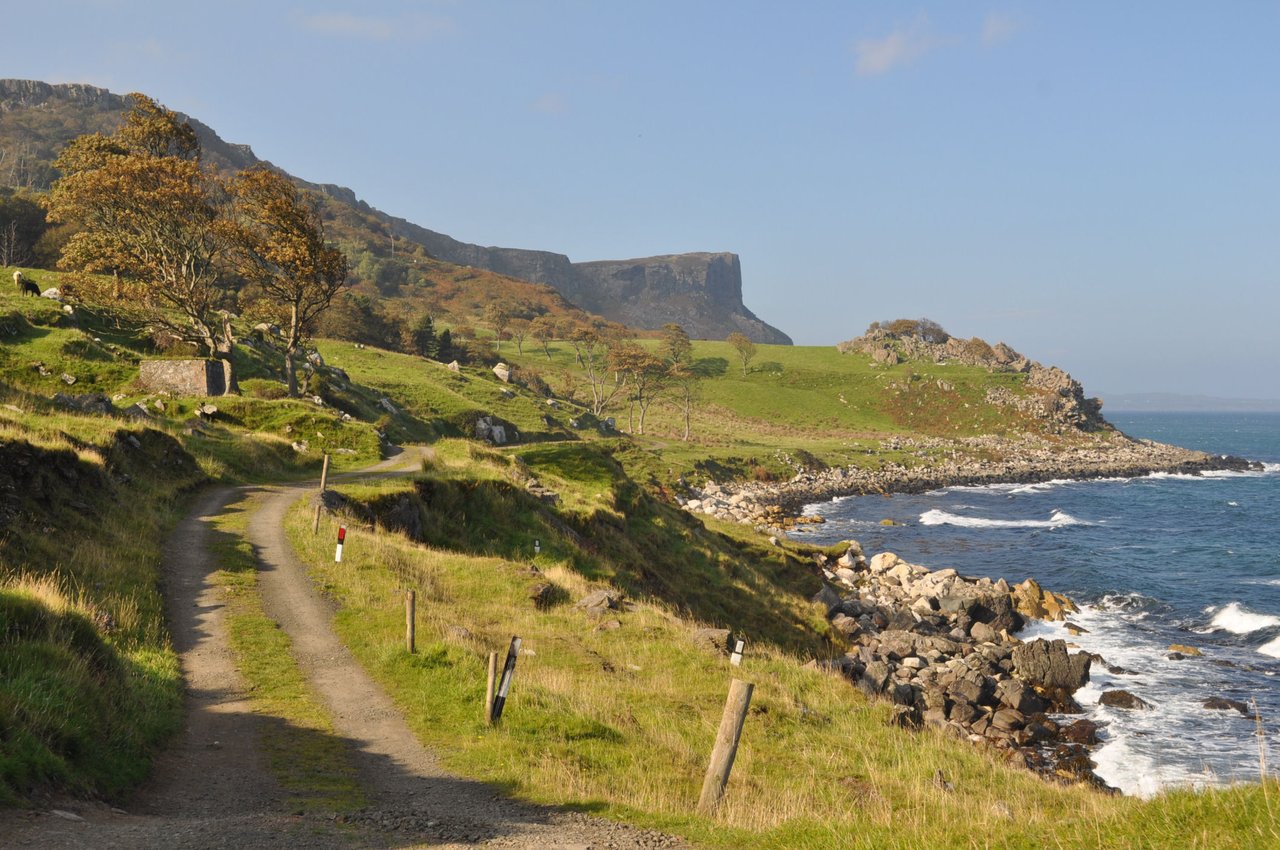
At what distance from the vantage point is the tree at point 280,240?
A: 41250mm

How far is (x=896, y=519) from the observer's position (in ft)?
229

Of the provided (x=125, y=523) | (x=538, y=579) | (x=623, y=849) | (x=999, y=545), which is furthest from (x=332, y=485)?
(x=999, y=545)

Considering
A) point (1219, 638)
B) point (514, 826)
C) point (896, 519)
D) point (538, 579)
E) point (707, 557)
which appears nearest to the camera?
point (514, 826)

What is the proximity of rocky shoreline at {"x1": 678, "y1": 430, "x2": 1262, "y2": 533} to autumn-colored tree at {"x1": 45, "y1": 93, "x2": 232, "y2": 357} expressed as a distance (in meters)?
40.9

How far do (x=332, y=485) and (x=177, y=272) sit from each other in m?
22.6

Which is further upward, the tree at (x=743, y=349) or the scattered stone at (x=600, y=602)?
the tree at (x=743, y=349)

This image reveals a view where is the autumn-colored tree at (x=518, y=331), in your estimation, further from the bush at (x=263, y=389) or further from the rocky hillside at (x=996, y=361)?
the bush at (x=263, y=389)

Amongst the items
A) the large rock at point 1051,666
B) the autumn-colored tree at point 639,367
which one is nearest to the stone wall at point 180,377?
the large rock at point 1051,666

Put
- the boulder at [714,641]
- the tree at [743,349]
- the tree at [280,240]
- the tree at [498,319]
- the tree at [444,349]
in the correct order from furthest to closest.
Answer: the tree at [743,349]
the tree at [498,319]
the tree at [444,349]
the tree at [280,240]
the boulder at [714,641]

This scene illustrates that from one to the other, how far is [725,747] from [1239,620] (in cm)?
4108

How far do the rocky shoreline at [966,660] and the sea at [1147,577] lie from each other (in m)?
1.10

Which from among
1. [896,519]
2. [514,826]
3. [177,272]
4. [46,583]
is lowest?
[896,519]

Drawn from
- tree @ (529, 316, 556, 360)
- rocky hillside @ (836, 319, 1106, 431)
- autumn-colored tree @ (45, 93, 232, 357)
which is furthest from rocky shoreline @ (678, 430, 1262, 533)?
tree @ (529, 316, 556, 360)

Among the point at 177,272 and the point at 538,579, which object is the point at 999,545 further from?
the point at 177,272
